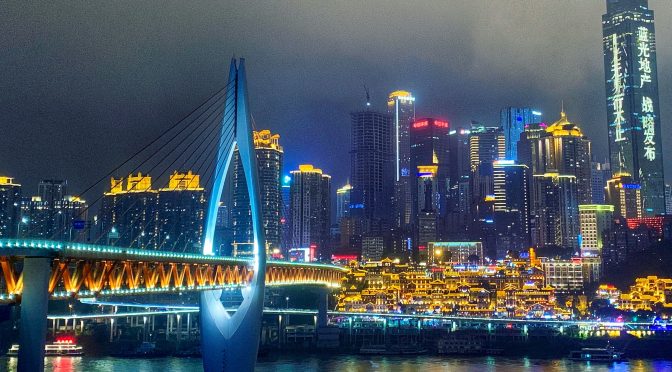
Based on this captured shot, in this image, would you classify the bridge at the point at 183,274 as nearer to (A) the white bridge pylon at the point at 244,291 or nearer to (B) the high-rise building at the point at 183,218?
(A) the white bridge pylon at the point at 244,291

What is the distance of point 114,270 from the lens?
34000 millimetres

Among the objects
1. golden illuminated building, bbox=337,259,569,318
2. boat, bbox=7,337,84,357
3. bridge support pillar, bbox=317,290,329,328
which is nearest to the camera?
boat, bbox=7,337,84,357

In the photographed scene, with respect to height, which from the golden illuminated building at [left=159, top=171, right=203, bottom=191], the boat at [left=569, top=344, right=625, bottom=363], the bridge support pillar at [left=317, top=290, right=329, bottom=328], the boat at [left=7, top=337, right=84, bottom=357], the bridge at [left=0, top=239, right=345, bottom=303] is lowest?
the boat at [left=569, top=344, right=625, bottom=363]

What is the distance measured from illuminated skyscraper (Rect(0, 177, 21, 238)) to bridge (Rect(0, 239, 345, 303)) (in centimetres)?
3872

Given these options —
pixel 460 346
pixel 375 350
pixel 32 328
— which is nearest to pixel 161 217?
pixel 375 350

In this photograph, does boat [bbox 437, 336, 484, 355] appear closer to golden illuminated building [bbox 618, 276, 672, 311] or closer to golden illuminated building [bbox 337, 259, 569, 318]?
golden illuminated building [bbox 337, 259, 569, 318]

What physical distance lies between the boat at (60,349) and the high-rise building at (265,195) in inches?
1741

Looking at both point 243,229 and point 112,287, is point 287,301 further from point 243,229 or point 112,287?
point 112,287

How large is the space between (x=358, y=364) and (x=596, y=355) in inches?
1002

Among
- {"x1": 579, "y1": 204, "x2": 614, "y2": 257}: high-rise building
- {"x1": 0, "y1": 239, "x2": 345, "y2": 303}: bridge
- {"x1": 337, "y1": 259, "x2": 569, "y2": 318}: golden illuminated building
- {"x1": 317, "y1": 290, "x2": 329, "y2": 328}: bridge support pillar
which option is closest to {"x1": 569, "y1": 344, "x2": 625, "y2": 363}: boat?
{"x1": 317, "y1": 290, "x2": 329, "y2": 328}: bridge support pillar

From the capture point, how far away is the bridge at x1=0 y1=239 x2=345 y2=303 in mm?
25797

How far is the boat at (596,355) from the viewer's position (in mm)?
75750

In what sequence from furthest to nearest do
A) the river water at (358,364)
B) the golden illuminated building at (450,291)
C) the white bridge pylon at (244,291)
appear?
the golden illuminated building at (450,291), the river water at (358,364), the white bridge pylon at (244,291)

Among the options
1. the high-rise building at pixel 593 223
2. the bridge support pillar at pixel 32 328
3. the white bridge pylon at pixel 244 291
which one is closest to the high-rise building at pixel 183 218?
the white bridge pylon at pixel 244 291
